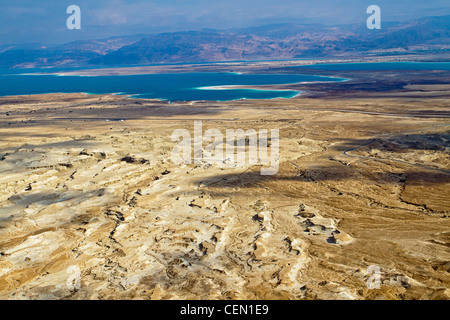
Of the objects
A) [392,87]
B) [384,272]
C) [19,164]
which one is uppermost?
[392,87]

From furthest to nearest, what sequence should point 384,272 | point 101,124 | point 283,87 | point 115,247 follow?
point 283,87 → point 101,124 → point 115,247 → point 384,272

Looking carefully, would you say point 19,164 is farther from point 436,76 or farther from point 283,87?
A: point 436,76

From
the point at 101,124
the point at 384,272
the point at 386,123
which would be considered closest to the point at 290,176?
the point at 384,272

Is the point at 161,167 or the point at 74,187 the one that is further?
the point at 161,167

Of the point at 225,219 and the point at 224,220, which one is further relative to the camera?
the point at 225,219

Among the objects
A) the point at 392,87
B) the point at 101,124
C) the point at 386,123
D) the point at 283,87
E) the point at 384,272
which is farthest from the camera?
the point at 283,87
